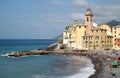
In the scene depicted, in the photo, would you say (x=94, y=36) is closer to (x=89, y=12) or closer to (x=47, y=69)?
(x=89, y=12)

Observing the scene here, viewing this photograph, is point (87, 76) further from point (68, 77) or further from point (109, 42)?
point (109, 42)

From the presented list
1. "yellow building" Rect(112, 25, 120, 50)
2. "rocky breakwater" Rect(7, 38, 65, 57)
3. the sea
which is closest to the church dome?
"yellow building" Rect(112, 25, 120, 50)

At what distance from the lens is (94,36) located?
101375mm

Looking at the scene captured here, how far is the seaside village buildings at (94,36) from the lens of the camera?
3998 inches

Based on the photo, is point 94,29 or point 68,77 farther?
point 94,29

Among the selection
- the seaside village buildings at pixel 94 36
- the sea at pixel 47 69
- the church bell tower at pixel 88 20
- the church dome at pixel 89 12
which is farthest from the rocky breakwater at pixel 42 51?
the sea at pixel 47 69

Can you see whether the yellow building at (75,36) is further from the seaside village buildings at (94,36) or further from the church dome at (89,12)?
the church dome at (89,12)

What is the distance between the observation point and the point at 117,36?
104062 mm

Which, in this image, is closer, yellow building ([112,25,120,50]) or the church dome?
yellow building ([112,25,120,50])

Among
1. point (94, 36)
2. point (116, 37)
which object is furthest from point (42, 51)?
point (116, 37)

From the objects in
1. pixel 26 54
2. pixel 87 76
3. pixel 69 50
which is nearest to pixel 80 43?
pixel 69 50

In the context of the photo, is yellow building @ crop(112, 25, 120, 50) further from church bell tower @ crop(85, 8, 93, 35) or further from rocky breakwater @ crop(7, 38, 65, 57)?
rocky breakwater @ crop(7, 38, 65, 57)

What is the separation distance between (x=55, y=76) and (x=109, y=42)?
5670 centimetres

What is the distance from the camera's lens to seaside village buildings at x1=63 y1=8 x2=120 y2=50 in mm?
101556
